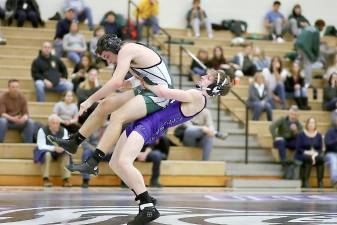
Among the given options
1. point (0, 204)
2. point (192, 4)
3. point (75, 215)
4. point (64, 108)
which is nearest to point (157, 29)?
point (192, 4)

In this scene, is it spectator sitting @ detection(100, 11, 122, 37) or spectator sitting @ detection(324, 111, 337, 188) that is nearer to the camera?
spectator sitting @ detection(324, 111, 337, 188)

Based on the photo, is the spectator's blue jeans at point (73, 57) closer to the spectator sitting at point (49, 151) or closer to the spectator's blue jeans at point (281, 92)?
the spectator sitting at point (49, 151)

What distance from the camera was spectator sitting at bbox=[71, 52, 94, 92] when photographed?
14086 millimetres

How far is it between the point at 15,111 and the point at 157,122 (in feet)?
21.2

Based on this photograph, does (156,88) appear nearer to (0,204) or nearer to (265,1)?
(0,204)

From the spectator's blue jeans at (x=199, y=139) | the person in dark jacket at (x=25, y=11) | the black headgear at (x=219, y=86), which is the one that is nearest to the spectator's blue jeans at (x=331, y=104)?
the spectator's blue jeans at (x=199, y=139)

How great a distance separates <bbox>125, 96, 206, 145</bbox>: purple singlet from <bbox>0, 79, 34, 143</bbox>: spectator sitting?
633 centimetres

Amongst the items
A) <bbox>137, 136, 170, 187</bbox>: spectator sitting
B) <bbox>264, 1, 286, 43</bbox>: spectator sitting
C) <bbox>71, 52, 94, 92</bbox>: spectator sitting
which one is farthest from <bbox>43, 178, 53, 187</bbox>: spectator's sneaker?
<bbox>264, 1, 286, 43</bbox>: spectator sitting

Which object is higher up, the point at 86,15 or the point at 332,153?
the point at 86,15

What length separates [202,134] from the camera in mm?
13289

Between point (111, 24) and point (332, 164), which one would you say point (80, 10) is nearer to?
point (111, 24)

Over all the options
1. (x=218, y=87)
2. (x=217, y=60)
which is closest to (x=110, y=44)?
(x=218, y=87)

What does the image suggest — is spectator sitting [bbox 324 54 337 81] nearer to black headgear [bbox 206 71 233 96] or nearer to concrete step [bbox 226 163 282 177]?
concrete step [bbox 226 163 282 177]

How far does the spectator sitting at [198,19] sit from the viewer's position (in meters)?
18.6
